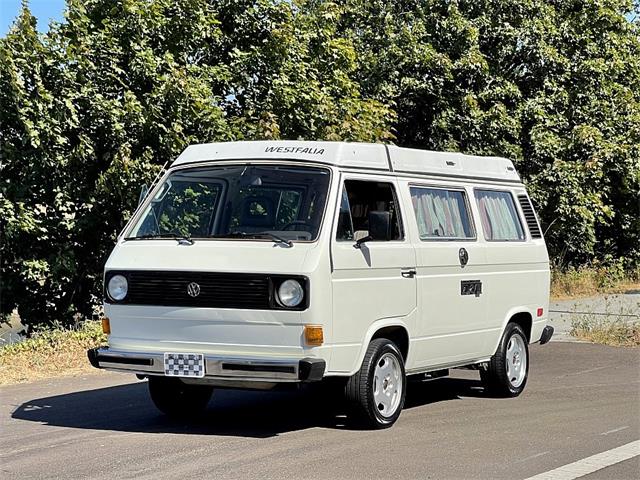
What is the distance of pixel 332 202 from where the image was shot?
854 centimetres

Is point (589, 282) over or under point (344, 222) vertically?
under

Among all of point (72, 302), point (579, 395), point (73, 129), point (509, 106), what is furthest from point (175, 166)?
point (509, 106)

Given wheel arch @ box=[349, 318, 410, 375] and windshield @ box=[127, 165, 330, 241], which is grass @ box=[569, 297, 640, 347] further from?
windshield @ box=[127, 165, 330, 241]

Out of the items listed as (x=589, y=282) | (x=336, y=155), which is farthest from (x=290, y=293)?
(x=589, y=282)

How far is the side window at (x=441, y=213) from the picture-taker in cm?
968

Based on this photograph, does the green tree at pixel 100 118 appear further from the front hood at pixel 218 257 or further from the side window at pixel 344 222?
the side window at pixel 344 222

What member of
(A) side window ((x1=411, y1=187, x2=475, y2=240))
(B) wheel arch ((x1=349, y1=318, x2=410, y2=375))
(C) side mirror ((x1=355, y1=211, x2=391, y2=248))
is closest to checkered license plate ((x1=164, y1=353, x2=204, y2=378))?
(B) wheel arch ((x1=349, y1=318, x2=410, y2=375))

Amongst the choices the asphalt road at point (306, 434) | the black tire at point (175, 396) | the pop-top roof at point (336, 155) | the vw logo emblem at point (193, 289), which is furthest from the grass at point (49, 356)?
the vw logo emblem at point (193, 289)

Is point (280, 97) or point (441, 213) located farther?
point (280, 97)

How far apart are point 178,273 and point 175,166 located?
151 centimetres

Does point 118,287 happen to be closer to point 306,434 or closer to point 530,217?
point 306,434

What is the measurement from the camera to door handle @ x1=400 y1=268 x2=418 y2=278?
9111 mm

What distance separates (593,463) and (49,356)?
7344mm

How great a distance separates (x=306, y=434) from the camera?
8477mm
